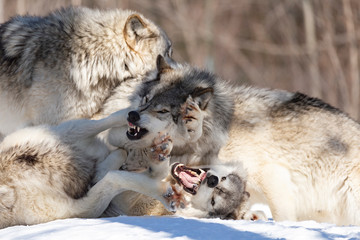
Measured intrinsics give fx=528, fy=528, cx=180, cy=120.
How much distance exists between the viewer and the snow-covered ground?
298 cm

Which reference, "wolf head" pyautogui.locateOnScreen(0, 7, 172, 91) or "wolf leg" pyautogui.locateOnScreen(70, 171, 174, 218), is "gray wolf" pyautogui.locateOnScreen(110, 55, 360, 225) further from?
"wolf head" pyautogui.locateOnScreen(0, 7, 172, 91)

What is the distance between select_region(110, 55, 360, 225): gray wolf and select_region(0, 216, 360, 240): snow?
85 centimetres

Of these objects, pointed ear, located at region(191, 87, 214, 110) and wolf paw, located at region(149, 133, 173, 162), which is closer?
wolf paw, located at region(149, 133, 173, 162)

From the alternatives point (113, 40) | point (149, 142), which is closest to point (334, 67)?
point (113, 40)

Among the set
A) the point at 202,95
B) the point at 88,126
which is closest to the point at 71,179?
the point at 88,126

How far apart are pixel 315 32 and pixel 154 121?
12.7 metres

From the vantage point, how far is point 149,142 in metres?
4.05

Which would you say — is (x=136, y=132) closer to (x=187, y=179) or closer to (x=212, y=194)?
(x=187, y=179)

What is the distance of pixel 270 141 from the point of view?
4.45m

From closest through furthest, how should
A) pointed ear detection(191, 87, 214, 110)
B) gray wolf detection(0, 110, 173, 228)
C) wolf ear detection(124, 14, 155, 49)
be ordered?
1. gray wolf detection(0, 110, 173, 228)
2. pointed ear detection(191, 87, 214, 110)
3. wolf ear detection(124, 14, 155, 49)

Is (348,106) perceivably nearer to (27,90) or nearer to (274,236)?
(27,90)

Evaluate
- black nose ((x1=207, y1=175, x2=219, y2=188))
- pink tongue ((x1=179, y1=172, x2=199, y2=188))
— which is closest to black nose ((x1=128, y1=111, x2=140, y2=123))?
pink tongue ((x1=179, y1=172, x2=199, y2=188))

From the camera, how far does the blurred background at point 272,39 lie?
44.4 feet

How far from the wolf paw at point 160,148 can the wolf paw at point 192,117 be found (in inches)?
15.2
